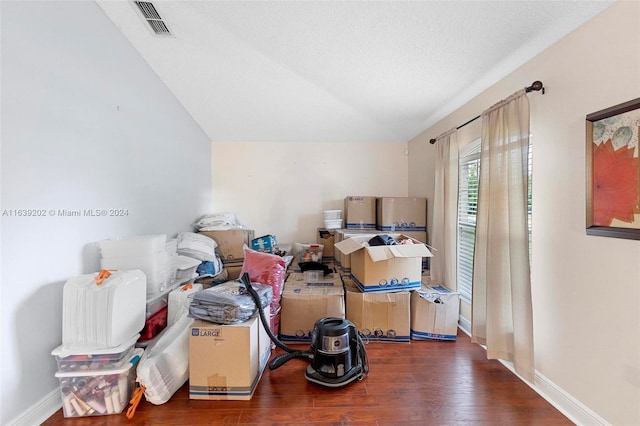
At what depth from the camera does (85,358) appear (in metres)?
1.66

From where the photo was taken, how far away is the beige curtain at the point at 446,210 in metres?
2.87

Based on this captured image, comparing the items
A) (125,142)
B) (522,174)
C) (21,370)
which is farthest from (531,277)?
(125,142)

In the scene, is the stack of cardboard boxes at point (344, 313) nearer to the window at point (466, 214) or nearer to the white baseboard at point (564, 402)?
the window at point (466, 214)

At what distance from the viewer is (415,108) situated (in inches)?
119

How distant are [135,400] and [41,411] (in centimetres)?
54

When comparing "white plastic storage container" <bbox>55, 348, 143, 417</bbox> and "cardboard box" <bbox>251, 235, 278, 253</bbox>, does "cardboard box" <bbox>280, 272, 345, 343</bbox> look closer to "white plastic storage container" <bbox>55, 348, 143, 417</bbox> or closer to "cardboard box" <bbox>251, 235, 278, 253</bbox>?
"cardboard box" <bbox>251, 235, 278, 253</bbox>

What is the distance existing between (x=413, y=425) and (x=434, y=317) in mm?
1138

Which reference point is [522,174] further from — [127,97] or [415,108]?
[127,97]

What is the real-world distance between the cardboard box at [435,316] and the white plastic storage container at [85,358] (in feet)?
7.67

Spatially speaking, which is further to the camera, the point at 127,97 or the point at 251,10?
the point at 127,97

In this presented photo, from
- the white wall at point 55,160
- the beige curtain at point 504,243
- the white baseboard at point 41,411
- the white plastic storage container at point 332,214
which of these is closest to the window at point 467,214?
the beige curtain at point 504,243

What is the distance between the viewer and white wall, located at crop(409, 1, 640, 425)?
1354mm

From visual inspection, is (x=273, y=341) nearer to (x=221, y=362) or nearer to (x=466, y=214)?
(x=221, y=362)

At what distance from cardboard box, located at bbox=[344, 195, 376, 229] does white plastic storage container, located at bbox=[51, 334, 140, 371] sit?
2.86 metres
